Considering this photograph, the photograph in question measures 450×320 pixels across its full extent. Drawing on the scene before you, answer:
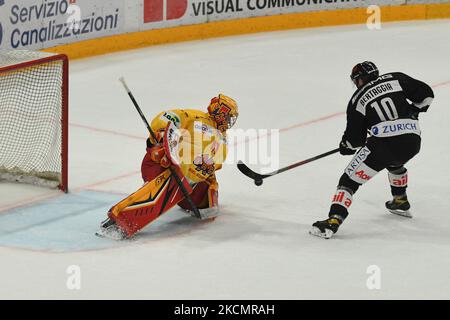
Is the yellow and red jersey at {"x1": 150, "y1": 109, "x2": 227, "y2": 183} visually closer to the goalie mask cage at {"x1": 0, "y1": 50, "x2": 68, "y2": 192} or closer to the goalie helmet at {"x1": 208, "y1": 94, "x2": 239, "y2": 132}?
the goalie helmet at {"x1": 208, "y1": 94, "x2": 239, "y2": 132}

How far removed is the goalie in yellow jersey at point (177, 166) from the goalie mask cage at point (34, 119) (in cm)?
102

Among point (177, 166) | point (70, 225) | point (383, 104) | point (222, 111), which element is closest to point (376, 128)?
point (383, 104)

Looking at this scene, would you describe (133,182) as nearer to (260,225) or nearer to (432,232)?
(260,225)

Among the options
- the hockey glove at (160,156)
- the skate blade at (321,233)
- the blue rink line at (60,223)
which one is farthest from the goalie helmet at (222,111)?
the blue rink line at (60,223)

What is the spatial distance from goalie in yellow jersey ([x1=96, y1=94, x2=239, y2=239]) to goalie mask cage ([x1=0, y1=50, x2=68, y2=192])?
3.35 feet

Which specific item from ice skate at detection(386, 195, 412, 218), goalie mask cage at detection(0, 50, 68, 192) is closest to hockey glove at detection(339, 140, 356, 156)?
ice skate at detection(386, 195, 412, 218)

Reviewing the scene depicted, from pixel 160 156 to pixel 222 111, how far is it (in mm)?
481

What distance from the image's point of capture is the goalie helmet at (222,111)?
6387 millimetres

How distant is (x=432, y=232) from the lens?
21.2 feet

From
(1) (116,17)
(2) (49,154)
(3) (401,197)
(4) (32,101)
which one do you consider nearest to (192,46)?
(1) (116,17)

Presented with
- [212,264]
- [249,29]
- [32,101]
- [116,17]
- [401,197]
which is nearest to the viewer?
[212,264]

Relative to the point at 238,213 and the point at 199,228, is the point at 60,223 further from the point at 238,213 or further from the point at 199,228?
the point at 238,213

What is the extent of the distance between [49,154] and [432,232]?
269cm

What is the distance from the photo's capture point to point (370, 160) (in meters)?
6.23
